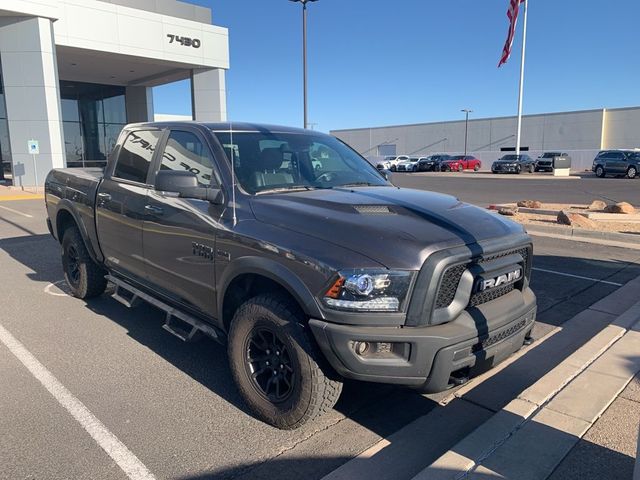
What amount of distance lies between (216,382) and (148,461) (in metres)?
1.02

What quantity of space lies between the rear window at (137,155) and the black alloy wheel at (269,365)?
2.03 metres

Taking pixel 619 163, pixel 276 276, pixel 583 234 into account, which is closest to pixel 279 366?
pixel 276 276

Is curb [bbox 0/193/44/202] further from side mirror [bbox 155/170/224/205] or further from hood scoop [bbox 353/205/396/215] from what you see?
hood scoop [bbox 353/205/396/215]

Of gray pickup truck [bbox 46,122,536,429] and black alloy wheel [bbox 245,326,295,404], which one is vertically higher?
gray pickup truck [bbox 46,122,536,429]

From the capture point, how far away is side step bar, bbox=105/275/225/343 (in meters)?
3.80

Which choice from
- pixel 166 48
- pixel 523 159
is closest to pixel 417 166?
pixel 523 159

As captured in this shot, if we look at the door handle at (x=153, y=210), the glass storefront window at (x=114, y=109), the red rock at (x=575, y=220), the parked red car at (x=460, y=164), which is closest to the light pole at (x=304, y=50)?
the red rock at (x=575, y=220)

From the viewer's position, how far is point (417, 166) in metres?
52.4

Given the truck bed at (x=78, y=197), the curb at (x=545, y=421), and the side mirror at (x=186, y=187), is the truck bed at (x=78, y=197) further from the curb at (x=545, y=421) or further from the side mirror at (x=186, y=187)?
the curb at (x=545, y=421)

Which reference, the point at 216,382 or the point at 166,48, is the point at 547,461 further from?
the point at 166,48

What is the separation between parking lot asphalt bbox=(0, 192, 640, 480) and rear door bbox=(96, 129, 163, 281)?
750 mm

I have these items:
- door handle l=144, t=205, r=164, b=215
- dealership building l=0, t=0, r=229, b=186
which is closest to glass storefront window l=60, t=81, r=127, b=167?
dealership building l=0, t=0, r=229, b=186

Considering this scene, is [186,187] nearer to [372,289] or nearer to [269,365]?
[269,365]

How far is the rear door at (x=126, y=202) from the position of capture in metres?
4.47
